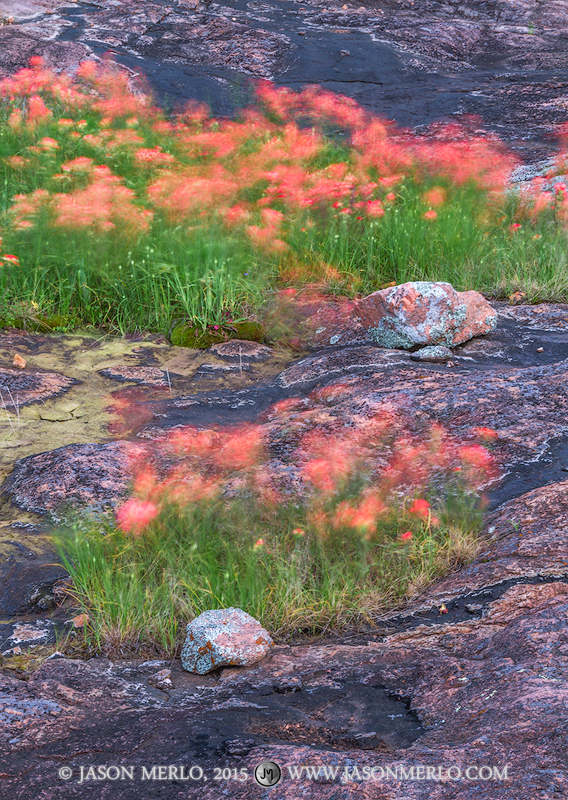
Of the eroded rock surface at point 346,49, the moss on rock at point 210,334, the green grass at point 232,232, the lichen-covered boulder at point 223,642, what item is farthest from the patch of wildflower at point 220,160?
the lichen-covered boulder at point 223,642

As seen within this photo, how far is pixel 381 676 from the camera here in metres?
1.81

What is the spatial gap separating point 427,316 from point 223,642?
9.28 ft

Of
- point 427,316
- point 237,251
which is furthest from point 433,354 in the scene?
point 237,251

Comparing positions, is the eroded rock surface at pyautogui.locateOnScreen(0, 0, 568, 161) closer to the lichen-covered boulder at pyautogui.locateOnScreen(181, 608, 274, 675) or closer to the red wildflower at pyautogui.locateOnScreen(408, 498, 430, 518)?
the red wildflower at pyautogui.locateOnScreen(408, 498, 430, 518)

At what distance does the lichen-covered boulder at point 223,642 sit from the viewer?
1.97m

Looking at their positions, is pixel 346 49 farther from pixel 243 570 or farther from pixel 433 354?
pixel 243 570

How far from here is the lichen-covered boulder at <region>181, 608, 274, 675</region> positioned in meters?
1.97

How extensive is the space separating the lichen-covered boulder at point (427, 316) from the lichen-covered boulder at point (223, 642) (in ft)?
8.54

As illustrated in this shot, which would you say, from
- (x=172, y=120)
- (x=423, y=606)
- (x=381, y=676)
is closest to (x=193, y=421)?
(x=423, y=606)

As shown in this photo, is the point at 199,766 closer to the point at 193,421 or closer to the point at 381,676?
the point at 381,676

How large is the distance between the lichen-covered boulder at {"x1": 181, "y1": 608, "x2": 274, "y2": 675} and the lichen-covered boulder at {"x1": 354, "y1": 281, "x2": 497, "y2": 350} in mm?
2602

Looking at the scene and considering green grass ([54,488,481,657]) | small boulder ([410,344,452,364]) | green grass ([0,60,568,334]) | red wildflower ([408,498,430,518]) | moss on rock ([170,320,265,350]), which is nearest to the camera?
green grass ([54,488,481,657])

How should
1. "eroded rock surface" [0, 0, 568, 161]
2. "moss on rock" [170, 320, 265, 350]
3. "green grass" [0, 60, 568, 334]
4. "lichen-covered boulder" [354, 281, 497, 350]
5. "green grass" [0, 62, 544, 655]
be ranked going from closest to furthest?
"green grass" [0, 62, 544, 655]
"lichen-covered boulder" [354, 281, 497, 350]
"moss on rock" [170, 320, 265, 350]
"green grass" [0, 60, 568, 334]
"eroded rock surface" [0, 0, 568, 161]

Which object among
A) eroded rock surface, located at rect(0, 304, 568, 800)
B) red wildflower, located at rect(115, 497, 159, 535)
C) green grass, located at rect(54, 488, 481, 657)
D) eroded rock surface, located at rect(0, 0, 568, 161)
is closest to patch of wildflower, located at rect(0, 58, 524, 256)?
eroded rock surface, located at rect(0, 0, 568, 161)
